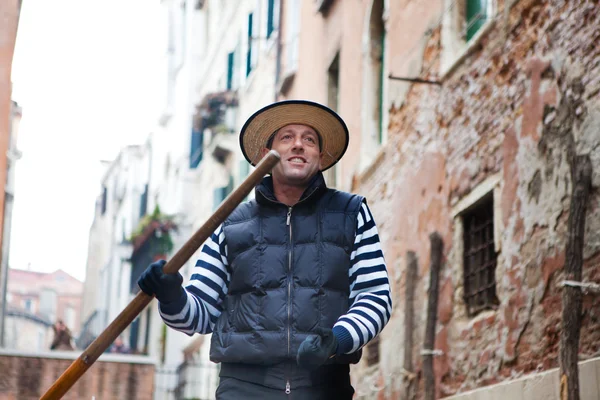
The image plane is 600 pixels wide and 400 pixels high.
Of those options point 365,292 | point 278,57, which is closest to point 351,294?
point 365,292

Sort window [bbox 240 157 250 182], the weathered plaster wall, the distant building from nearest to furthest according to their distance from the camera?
the weathered plaster wall, window [bbox 240 157 250 182], the distant building

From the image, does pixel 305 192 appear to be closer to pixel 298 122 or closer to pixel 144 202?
pixel 298 122

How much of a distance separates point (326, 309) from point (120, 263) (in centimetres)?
2823

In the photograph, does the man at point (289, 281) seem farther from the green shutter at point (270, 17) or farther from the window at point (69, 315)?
the window at point (69, 315)

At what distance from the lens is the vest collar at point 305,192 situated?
13.7 feet

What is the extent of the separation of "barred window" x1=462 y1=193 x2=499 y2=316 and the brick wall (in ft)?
18.3

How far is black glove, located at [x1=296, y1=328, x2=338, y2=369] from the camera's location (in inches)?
145

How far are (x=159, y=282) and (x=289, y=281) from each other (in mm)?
426

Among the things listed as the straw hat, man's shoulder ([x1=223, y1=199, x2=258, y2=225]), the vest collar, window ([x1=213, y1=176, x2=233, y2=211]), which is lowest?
man's shoulder ([x1=223, y1=199, x2=258, y2=225])

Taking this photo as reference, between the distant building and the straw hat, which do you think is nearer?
the straw hat

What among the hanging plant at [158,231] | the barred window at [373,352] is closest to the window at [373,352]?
the barred window at [373,352]

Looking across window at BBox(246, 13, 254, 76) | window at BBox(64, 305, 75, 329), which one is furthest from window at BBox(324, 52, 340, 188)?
window at BBox(64, 305, 75, 329)

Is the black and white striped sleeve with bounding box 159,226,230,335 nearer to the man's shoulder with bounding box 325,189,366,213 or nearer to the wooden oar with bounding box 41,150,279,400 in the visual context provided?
the wooden oar with bounding box 41,150,279,400

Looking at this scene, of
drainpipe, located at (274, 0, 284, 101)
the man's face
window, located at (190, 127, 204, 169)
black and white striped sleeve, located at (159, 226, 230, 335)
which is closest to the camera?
black and white striped sleeve, located at (159, 226, 230, 335)
